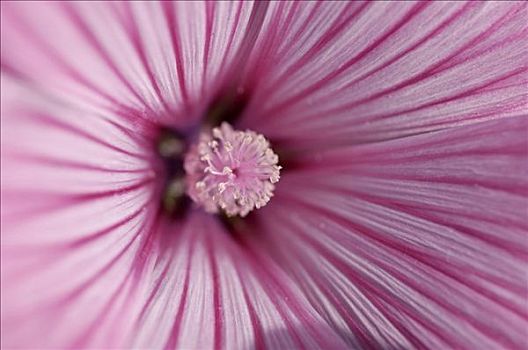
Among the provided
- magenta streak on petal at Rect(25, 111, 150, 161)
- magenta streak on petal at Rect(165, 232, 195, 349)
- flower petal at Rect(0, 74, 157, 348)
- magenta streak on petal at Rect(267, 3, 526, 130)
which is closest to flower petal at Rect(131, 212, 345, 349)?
magenta streak on petal at Rect(165, 232, 195, 349)

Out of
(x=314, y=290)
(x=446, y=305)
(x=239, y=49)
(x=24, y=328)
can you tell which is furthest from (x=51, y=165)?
(x=446, y=305)

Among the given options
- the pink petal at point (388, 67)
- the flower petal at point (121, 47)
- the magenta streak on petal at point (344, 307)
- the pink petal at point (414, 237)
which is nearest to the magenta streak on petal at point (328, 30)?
the pink petal at point (388, 67)

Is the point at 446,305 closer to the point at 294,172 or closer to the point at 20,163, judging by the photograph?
the point at 294,172

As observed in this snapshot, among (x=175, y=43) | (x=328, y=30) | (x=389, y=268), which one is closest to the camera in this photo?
(x=175, y=43)

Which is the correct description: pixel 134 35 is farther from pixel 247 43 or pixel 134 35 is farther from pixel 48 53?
pixel 247 43

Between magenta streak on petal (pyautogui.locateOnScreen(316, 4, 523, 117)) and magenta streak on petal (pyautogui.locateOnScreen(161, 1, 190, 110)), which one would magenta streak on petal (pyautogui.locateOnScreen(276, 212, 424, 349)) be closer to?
magenta streak on petal (pyautogui.locateOnScreen(316, 4, 523, 117))

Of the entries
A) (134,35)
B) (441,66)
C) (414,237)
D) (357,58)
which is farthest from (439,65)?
(134,35)

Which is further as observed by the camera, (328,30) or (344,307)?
(344,307)
